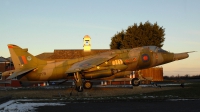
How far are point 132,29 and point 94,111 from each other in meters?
54.0

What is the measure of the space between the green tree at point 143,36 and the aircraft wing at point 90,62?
34.9 meters

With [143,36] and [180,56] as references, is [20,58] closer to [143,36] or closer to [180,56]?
[180,56]

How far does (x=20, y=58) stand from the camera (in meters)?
28.4

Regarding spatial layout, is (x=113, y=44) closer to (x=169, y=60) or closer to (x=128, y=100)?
(x=169, y=60)

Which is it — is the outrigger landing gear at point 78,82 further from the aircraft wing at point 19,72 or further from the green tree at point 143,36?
the green tree at point 143,36

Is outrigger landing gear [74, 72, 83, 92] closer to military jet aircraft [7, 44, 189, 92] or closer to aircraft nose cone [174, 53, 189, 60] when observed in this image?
military jet aircraft [7, 44, 189, 92]

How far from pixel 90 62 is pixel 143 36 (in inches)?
1495

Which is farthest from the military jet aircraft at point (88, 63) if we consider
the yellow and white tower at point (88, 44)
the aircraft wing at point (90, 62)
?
the yellow and white tower at point (88, 44)

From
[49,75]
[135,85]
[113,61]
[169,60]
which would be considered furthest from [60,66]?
[169,60]

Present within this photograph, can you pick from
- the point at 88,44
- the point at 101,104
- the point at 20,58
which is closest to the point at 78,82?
the point at 20,58

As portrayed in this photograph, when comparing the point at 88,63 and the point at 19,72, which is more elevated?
the point at 88,63

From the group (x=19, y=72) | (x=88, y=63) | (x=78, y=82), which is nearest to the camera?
(x=78, y=82)

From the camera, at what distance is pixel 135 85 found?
30.0 meters

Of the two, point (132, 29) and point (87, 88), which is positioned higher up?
point (132, 29)
